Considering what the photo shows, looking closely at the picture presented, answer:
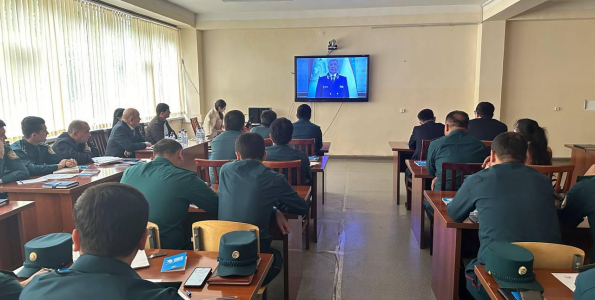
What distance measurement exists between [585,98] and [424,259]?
6.20 meters

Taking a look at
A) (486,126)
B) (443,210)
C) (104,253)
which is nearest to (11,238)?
(104,253)

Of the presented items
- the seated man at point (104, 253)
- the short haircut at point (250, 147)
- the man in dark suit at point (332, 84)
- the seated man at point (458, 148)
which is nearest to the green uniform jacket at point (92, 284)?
the seated man at point (104, 253)

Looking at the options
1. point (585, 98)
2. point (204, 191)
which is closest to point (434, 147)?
point (204, 191)

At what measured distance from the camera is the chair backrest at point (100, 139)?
18.4ft

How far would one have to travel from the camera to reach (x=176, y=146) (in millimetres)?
2340

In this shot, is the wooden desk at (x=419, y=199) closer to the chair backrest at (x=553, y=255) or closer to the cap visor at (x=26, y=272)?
the chair backrest at (x=553, y=255)

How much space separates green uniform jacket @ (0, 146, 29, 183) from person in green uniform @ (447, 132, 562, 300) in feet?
11.1

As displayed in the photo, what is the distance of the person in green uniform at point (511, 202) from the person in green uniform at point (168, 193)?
4.72 feet

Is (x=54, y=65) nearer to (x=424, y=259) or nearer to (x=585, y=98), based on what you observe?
(x=424, y=259)

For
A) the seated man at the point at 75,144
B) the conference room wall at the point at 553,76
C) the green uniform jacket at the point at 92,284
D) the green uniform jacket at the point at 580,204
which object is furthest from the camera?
the conference room wall at the point at 553,76

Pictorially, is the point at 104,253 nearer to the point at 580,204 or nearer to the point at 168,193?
the point at 168,193

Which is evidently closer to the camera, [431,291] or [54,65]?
[431,291]

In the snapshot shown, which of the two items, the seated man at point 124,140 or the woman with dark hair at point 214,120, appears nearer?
the seated man at point 124,140

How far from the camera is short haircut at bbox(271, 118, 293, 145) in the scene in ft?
10.6
